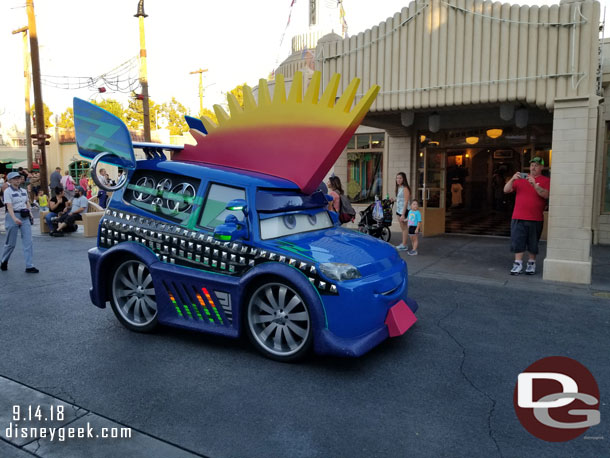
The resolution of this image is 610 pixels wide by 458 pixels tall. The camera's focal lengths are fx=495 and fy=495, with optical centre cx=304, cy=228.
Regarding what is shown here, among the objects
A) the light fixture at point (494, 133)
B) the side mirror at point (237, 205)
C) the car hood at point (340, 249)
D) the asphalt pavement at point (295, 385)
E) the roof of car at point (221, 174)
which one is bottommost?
the asphalt pavement at point (295, 385)

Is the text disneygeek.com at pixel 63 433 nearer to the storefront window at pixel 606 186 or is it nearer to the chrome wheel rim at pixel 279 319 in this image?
the chrome wheel rim at pixel 279 319

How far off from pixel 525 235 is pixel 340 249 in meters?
4.90

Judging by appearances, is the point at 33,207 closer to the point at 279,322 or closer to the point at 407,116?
the point at 407,116

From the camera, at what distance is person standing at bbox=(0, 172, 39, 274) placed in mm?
8383

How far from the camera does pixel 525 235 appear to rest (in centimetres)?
821

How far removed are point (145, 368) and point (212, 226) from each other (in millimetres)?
1414

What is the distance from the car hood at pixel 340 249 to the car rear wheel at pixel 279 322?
0.34 meters

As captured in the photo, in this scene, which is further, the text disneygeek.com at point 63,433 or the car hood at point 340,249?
the car hood at point 340,249

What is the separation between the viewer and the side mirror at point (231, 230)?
443 cm

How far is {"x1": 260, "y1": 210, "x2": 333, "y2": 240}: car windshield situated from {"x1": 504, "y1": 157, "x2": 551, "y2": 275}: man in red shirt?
4038mm

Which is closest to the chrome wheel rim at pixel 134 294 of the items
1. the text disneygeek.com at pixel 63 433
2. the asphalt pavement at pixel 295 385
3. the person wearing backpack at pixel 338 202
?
the asphalt pavement at pixel 295 385

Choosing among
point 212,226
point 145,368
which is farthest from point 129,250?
point 145,368

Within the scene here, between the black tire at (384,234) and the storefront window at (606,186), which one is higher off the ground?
the storefront window at (606,186)

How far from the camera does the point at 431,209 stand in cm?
1291
